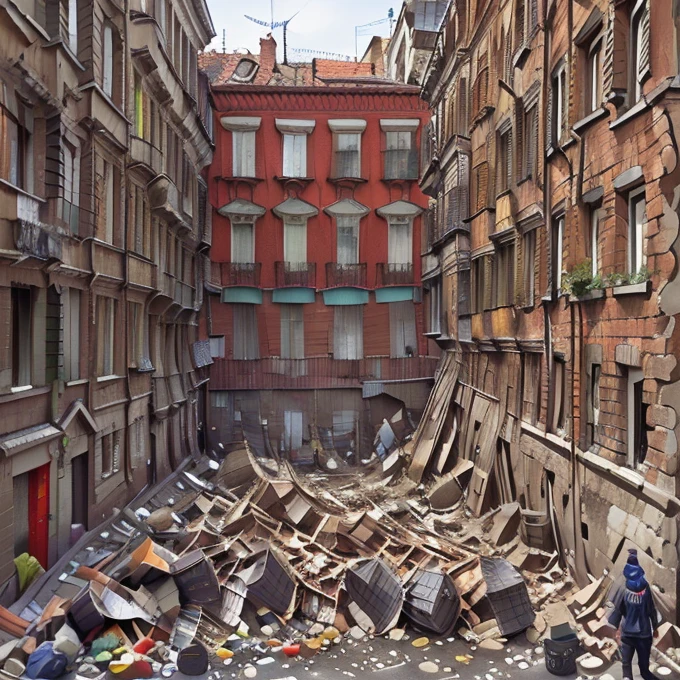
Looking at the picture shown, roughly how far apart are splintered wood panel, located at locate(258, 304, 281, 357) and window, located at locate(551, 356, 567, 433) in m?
16.1

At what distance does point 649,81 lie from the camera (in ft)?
33.0

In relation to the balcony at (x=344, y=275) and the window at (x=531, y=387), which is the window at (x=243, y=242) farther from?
the window at (x=531, y=387)

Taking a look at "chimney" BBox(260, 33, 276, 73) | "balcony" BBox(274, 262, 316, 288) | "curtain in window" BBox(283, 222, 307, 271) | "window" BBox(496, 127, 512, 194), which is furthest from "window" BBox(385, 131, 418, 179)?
"window" BBox(496, 127, 512, 194)

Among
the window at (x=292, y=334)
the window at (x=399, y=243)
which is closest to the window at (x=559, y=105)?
the window at (x=399, y=243)

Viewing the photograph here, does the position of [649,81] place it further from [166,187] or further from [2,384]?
[166,187]

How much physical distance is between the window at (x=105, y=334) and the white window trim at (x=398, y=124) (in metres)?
16.5

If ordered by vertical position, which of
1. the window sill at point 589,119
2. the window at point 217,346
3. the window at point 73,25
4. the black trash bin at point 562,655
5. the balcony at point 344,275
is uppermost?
the window at point 73,25

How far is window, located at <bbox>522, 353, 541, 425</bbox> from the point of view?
15.6m

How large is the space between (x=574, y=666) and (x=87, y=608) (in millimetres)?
6434

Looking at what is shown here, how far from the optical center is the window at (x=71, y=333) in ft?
44.9

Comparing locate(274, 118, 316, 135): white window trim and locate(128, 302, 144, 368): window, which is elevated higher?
locate(274, 118, 316, 135): white window trim

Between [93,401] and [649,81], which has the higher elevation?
[649,81]

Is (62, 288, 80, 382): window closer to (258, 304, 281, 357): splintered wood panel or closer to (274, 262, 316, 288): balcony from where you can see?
(258, 304, 281, 357): splintered wood panel

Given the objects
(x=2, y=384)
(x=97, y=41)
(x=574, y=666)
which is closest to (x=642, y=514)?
(x=574, y=666)
